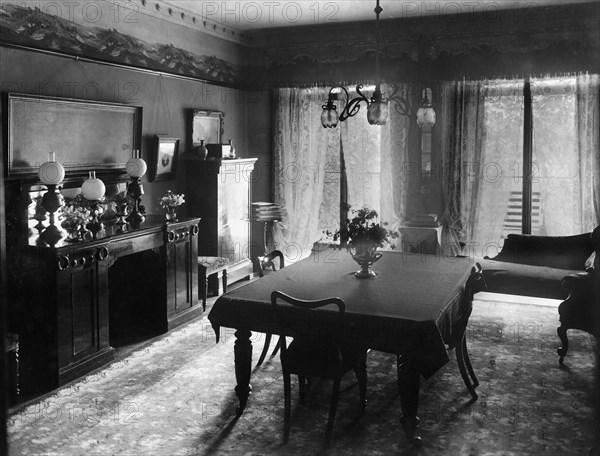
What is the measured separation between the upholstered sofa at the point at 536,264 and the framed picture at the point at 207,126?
3.99 m

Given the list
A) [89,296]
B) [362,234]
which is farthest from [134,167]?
[362,234]

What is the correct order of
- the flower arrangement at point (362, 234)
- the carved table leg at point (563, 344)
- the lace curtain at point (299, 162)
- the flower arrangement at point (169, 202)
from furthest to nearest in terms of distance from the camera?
the lace curtain at point (299, 162), the flower arrangement at point (169, 202), the carved table leg at point (563, 344), the flower arrangement at point (362, 234)

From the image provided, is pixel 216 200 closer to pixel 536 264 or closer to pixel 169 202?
pixel 169 202

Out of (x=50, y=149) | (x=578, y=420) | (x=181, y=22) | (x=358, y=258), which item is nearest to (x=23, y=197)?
(x=50, y=149)

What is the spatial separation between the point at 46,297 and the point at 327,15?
538cm

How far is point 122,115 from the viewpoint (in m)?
6.75

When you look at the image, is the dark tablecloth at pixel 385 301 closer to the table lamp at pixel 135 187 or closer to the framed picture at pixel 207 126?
the table lamp at pixel 135 187


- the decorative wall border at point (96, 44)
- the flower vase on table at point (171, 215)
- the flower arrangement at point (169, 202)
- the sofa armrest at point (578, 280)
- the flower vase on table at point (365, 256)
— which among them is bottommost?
the sofa armrest at point (578, 280)

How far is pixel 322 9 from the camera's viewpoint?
26.4 feet

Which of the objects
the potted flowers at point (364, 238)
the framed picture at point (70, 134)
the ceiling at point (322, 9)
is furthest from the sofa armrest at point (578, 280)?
the framed picture at point (70, 134)

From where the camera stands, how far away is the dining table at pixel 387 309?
3930 millimetres

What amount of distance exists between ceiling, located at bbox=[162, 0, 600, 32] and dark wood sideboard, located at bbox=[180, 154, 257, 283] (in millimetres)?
1897

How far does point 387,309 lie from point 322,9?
5.13 meters

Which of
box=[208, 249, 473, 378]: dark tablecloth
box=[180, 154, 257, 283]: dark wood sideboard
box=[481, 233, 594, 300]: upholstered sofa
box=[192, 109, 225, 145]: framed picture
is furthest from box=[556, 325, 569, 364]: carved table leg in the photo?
box=[192, 109, 225, 145]: framed picture
